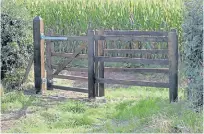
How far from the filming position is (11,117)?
8.39 meters

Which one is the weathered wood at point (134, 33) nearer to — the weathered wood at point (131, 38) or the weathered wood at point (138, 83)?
the weathered wood at point (131, 38)

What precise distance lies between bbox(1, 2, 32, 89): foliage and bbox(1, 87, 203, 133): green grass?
1239 mm

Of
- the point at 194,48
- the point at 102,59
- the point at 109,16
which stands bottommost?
the point at 102,59

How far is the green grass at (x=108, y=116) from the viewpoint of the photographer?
6.78 metres

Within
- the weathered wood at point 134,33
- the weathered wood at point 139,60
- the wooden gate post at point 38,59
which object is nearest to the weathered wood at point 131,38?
the weathered wood at point 134,33

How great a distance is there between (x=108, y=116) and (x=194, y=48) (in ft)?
6.69

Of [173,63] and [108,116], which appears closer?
[108,116]

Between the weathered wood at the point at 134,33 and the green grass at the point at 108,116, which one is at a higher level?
the weathered wood at the point at 134,33

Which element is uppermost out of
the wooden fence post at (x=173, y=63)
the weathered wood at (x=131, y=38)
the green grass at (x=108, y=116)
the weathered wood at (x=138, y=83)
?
the weathered wood at (x=131, y=38)

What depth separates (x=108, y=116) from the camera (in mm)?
8289

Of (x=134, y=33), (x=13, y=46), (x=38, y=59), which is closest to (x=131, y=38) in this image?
(x=134, y=33)

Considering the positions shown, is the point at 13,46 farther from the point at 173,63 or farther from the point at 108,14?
the point at 108,14

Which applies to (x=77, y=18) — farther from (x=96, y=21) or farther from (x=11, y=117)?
(x=11, y=117)

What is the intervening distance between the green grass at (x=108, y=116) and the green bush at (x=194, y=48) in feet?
1.02
